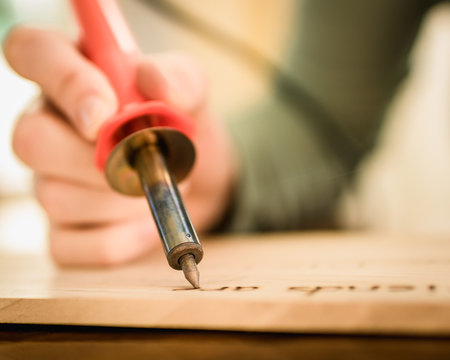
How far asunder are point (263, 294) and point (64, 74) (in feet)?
0.82

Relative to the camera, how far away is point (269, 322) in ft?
0.71

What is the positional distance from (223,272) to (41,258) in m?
0.26

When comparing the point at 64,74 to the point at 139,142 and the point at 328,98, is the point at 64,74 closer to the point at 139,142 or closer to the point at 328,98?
the point at 139,142

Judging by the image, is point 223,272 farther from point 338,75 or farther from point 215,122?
point 338,75

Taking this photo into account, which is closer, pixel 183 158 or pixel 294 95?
pixel 183 158

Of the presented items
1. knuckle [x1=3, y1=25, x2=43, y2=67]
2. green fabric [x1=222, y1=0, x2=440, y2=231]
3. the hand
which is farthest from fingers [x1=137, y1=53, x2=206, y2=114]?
green fabric [x1=222, y1=0, x2=440, y2=231]

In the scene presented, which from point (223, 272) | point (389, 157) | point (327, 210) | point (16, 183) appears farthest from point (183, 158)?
point (16, 183)

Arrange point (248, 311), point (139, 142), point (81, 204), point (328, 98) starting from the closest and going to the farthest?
point (248, 311), point (139, 142), point (81, 204), point (328, 98)

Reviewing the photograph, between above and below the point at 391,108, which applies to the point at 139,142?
below

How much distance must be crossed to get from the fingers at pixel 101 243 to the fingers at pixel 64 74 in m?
0.11

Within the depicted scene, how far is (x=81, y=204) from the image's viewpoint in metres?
0.44

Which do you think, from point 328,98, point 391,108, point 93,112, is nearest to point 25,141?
point 93,112

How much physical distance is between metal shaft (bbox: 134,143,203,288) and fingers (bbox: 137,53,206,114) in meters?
0.05

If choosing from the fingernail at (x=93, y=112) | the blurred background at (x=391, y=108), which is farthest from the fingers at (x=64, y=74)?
the blurred background at (x=391, y=108)
